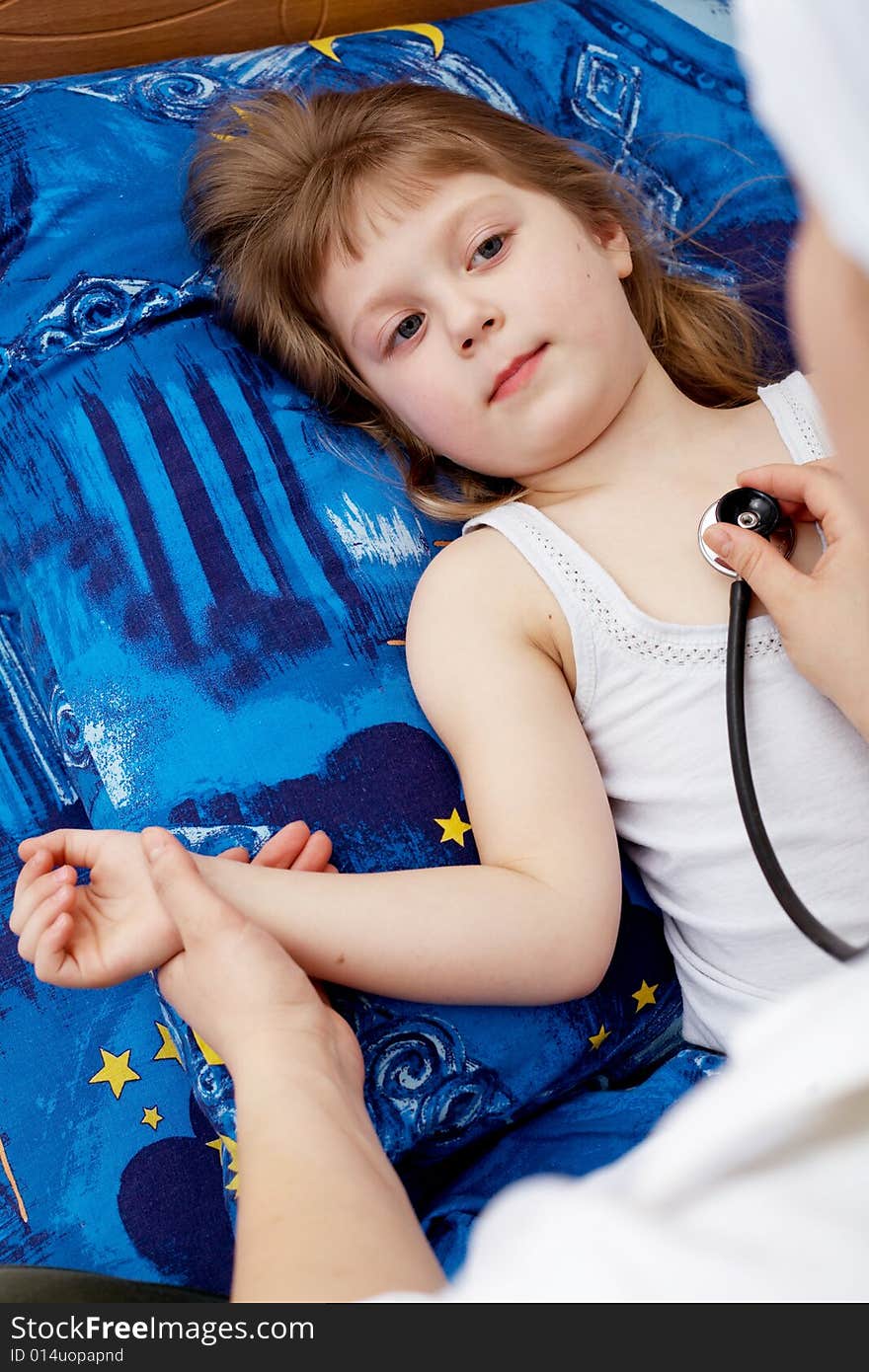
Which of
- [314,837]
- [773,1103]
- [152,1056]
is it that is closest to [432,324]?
[314,837]

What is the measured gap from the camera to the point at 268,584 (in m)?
1.22

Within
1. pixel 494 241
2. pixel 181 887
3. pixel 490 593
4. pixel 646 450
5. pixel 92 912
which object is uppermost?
pixel 494 241

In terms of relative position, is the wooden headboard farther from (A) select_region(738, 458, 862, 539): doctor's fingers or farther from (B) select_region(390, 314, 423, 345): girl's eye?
(A) select_region(738, 458, 862, 539): doctor's fingers

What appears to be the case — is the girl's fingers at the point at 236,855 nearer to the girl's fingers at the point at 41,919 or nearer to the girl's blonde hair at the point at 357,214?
the girl's fingers at the point at 41,919

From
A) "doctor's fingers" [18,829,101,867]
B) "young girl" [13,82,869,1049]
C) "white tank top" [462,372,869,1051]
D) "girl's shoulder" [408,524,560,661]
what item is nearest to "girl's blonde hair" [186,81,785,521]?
"young girl" [13,82,869,1049]

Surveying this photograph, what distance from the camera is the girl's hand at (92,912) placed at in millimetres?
958

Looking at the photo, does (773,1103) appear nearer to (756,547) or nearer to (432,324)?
(756,547)

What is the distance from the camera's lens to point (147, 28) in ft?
5.10

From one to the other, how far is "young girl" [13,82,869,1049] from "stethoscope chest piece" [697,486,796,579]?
0.09ft

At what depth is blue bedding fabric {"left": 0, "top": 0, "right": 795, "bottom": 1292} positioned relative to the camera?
108 cm

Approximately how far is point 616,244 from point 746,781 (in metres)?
0.66

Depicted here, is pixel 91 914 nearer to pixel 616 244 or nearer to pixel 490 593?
pixel 490 593

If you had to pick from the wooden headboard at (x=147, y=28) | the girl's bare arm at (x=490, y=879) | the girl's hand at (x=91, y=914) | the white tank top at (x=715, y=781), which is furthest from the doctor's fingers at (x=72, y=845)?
the wooden headboard at (x=147, y=28)

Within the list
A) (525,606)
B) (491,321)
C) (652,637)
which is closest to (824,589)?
(652,637)
